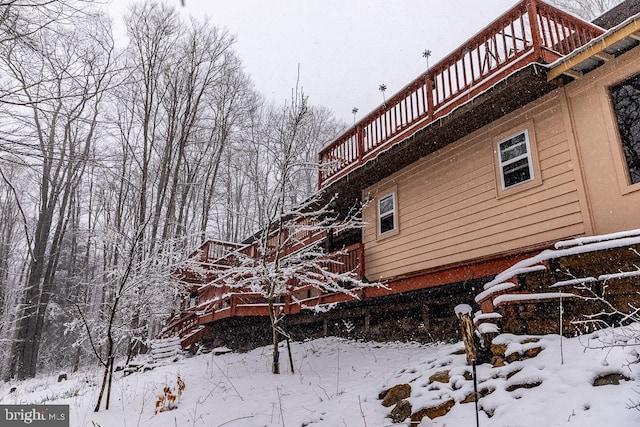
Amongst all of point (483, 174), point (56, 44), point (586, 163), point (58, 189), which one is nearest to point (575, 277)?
point (586, 163)

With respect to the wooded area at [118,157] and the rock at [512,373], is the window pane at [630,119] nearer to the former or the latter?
the rock at [512,373]

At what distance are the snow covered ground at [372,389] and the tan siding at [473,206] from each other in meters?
2.05

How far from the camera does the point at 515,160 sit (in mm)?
7379

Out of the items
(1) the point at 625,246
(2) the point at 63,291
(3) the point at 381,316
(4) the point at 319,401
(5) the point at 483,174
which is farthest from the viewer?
(2) the point at 63,291

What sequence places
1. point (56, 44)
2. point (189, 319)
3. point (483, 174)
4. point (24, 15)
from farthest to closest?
point (189, 319) < point (483, 174) < point (56, 44) < point (24, 15)

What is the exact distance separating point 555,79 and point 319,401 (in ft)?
20.4

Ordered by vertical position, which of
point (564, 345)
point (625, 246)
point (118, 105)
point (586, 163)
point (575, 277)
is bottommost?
point (564, 345)

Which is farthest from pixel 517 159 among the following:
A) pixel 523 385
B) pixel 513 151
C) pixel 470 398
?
pixel 470 398

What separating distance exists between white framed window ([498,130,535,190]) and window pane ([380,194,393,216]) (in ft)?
10.2

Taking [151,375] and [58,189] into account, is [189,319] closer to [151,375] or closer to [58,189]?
[151,375]

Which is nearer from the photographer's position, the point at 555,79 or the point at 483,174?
the point at 555,79

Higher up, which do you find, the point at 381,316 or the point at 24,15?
the point at 24,15

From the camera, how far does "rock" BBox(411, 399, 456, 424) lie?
172 inches

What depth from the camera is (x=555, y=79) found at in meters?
6.66
